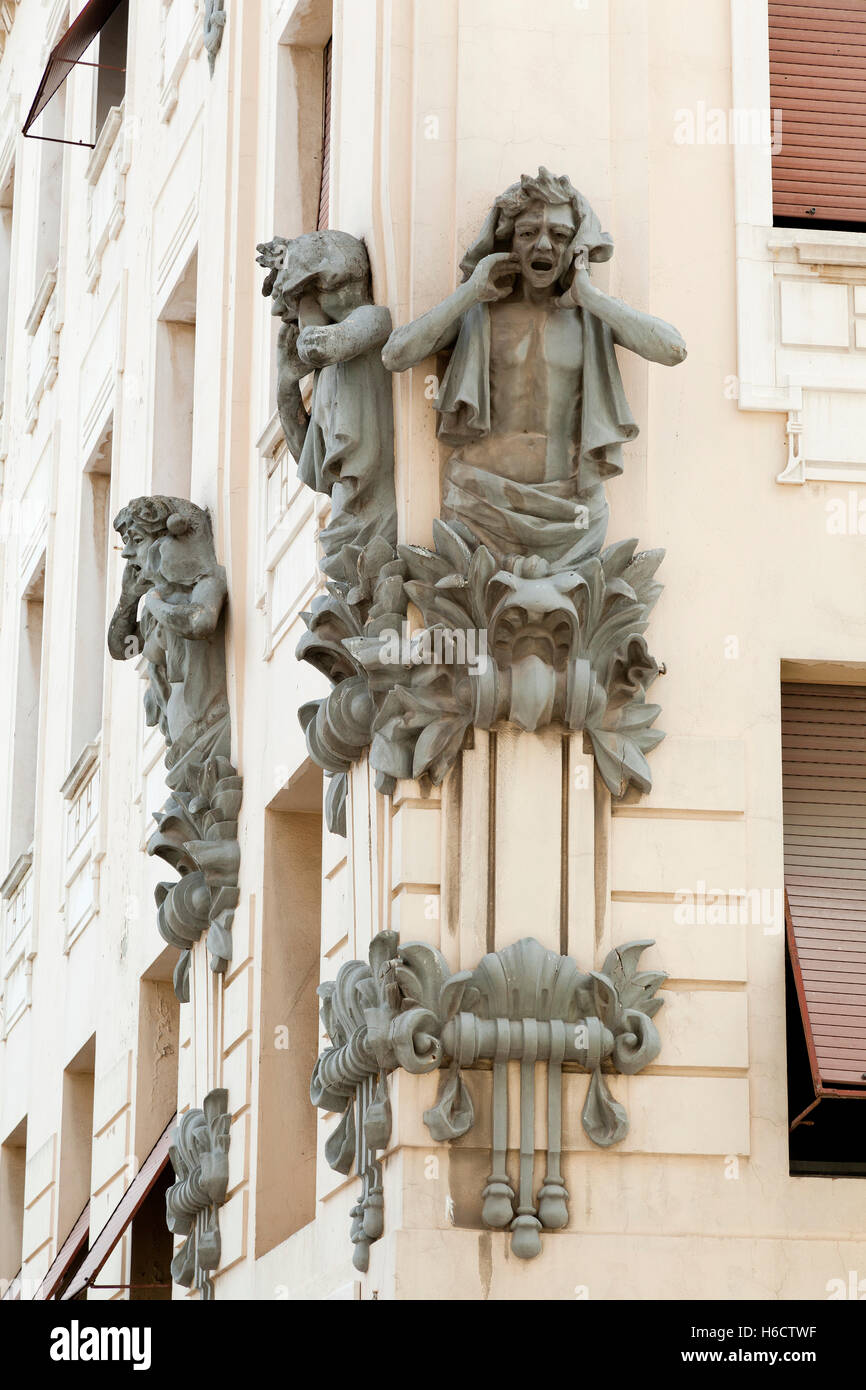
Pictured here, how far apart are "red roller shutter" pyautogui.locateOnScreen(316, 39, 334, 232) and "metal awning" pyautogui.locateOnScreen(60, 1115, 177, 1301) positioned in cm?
541

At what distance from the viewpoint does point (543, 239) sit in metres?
12.2

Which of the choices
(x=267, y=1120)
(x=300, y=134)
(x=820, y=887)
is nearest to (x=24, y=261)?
(x=300, y=134)

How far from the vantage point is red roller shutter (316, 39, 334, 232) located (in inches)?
613

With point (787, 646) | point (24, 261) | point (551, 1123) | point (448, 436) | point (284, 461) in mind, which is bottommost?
point (551, 1123)

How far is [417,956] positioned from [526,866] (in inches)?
24.4

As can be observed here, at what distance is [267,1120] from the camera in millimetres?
14703

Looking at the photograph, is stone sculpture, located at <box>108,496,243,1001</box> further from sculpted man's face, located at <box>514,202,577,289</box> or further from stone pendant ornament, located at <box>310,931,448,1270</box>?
sculpted man's face, located at <box>514,202,577,289</box>

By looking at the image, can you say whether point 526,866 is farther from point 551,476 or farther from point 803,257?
point 803,257

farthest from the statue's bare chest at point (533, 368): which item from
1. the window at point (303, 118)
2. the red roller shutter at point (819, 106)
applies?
A: the window at point (303, 118)

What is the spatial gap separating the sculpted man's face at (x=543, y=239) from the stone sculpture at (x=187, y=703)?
4158mm

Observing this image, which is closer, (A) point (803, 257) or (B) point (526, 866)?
(B) point (526, 866)

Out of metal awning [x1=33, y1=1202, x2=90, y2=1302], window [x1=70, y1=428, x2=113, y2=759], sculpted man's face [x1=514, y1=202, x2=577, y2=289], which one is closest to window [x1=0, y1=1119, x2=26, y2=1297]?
metal awning [x1=33, y1=1202, x2=90, y2=1302]

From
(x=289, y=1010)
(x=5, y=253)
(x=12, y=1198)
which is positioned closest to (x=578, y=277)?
(x=289, y=1010)

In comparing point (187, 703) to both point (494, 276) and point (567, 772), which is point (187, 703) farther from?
point (494, 276)
